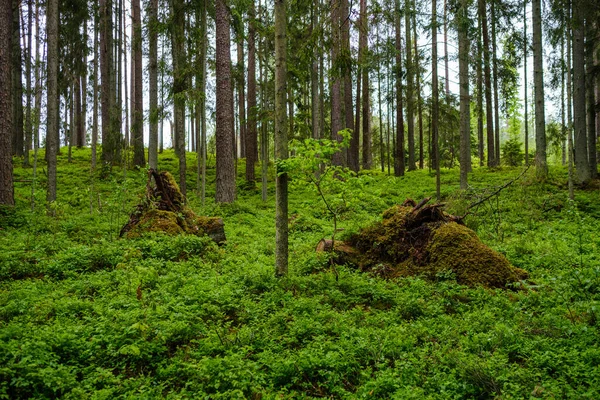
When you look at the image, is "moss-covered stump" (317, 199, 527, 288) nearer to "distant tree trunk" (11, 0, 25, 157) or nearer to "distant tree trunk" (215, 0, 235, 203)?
"distant tree trunk" (215, 0, 235, 203)

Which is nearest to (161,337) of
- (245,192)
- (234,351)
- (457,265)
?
(234,351)

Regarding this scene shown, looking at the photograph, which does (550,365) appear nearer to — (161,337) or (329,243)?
(161,337)

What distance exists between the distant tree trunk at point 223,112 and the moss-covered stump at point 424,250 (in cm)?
662

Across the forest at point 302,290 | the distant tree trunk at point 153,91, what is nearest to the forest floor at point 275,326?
the forest at point 302,290

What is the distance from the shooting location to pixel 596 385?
3.12 metres

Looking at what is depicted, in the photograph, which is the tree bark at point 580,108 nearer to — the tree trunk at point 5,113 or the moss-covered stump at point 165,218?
the moss-covered stump at point 165,218

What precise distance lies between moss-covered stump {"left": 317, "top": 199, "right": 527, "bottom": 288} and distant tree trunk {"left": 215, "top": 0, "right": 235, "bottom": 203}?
21.7ft

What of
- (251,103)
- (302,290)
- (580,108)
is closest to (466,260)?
(302,290)

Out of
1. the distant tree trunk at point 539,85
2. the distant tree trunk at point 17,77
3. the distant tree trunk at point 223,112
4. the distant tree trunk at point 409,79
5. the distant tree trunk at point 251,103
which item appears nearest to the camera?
the distant tree trunk at point 223,112

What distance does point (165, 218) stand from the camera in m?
8.77

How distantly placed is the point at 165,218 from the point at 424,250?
5712 millimetres

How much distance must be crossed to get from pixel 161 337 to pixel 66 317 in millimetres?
1382

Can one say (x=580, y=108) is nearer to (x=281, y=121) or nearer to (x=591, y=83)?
(x=591, y=83)

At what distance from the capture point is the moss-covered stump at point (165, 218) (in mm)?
8469
